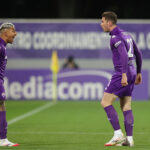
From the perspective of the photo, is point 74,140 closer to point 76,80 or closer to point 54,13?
point 76,80

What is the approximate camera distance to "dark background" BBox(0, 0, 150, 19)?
34094mm

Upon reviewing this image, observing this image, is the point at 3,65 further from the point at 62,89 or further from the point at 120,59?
the point at 62,89

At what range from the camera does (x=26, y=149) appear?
30.9 ft

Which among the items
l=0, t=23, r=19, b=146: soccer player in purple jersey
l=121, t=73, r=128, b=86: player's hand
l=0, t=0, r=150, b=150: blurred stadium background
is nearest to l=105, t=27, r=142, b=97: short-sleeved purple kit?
l=121, t=73, r=128, b=86: player's hand

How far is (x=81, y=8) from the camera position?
110ft

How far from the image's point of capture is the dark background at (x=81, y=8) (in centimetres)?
3409

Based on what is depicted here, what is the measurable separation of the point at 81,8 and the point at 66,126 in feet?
67.6

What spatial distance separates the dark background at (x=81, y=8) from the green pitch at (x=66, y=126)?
1413 cm

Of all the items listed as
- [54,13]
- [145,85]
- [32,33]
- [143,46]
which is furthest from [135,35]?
[54,13]

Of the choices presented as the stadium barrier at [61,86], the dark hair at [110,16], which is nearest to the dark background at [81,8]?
the stadium barrier at [61,86]

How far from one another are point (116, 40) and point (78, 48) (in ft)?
42.8

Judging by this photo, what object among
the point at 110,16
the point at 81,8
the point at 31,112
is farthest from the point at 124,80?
the point at 81,8

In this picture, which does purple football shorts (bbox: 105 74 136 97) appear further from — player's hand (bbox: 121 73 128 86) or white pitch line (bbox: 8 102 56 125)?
white pitch line (bbox: 8 102 56 125)

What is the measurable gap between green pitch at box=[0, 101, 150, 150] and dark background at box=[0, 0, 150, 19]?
14133 millimetres
